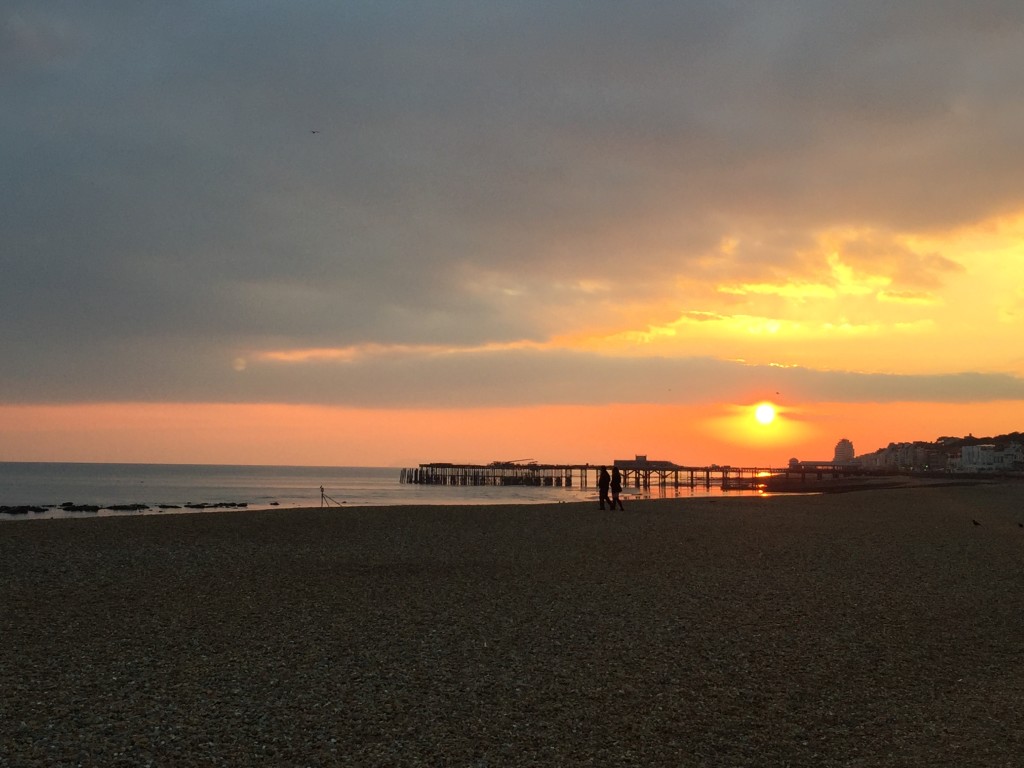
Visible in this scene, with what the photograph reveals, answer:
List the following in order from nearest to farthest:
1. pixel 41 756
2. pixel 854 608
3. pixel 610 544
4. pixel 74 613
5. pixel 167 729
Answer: pixel 41 756
pixel 167 729
pixel 74 613
pixel 854 608
pixel 610 544

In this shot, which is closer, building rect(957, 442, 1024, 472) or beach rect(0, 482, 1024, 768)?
beach rect(0, 482, 1024, 768)

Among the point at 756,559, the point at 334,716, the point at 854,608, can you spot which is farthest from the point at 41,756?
the point at 756,559

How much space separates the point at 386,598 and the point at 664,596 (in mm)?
4553

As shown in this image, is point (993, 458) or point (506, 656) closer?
point (506, 656)

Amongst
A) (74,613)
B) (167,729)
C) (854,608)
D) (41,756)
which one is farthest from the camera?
(854,608)

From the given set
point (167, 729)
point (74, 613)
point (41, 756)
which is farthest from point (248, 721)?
point (74, 613)

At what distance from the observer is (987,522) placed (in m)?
30.0

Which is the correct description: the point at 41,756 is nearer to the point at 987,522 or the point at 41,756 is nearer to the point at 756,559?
the point at 756,559

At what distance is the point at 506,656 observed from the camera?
Answer: 9.43 meters

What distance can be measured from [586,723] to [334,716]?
2.24m

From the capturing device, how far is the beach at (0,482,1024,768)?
669 cm

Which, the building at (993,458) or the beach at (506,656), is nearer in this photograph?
the beach at (506,656)

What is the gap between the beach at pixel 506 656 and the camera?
669 cm

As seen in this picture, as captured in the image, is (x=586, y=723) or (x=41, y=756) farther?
(x=586, y=723)
